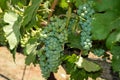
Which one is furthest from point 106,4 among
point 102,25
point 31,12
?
point 31,12

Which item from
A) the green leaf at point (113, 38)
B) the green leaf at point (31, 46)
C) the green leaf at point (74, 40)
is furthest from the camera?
the green leaf at point (31, 46)

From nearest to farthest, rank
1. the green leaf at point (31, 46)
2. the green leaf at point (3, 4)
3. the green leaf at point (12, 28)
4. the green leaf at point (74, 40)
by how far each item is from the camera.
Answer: the green leaf at point (12, 28) < the green leaf at point (74, 40) < the green leaf at point (31, 46) < the green leaf at point (3, 4)

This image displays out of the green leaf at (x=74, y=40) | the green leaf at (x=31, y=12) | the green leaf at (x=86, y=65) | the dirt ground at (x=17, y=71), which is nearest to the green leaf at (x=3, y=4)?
the green leaf at (x=31, y=12)

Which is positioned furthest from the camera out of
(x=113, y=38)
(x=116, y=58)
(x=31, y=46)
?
(x=31, y=46)

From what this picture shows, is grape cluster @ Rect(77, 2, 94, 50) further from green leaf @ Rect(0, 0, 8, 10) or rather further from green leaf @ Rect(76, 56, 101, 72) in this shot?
green leaf @ Rect(0, 0, 8, 10)

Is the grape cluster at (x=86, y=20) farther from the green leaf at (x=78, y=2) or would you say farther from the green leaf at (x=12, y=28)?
the green leaf at (x=12, y=28)

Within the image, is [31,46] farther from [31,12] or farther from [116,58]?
[116,58]
